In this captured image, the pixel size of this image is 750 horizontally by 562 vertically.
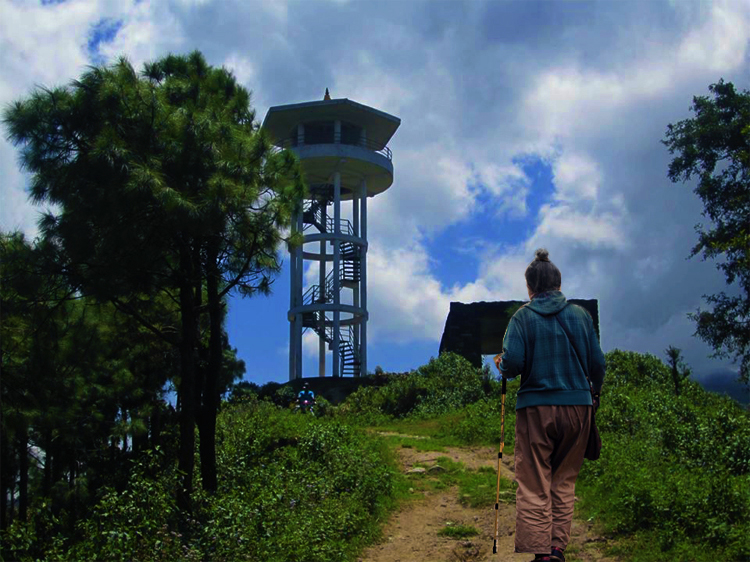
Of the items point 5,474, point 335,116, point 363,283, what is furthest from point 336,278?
point 5,474

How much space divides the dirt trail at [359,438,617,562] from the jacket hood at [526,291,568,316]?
2.96m

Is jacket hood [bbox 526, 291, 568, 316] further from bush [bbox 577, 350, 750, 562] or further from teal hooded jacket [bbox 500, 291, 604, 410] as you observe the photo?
bush [bbox 577, 350, 750, 562]

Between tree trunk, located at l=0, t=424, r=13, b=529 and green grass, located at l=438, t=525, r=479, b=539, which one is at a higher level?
tree trunk, located at l=0, t=424, r=13, b=529

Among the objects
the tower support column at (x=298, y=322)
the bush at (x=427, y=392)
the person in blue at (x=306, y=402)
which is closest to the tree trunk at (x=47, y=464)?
the person in blue at (x=306, y=402)

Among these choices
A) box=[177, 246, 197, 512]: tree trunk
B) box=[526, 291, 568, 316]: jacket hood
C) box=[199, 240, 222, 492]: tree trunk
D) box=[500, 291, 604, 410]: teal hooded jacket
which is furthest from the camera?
box=[199, 240, 222, 492]: tree trunk

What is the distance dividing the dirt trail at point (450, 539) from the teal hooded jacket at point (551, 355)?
106 inches

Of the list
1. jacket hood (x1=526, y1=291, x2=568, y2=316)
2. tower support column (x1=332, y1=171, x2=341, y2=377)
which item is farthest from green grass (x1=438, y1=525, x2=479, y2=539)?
tower support column (x1=332, y1=171, x2=341, y2=377)

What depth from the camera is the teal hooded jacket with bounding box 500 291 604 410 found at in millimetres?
6117

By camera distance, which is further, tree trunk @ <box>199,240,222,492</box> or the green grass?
tree trunk @ <box>199,240,222,492</box>

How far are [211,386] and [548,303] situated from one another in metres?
7.12

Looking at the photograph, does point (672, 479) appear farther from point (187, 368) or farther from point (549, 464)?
point (187, 368)

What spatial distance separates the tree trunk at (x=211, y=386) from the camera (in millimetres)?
12180

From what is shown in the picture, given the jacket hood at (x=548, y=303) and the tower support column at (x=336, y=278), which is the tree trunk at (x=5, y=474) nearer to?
the jacket hood at (x=548, y=303)

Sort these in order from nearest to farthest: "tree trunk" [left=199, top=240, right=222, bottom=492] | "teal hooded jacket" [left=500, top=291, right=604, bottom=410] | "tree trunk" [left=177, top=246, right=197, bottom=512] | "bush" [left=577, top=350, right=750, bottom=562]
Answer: "teal hooded jacket" [left=500, top=291, right=604, bottom=410], "bush" [left=577, top=350, right=750, bottom=562], "tree trunk" [left=177, top=246, right=197, bottom=512], "tree trunk" [left=199, top=240, right=222, bottom=492]
